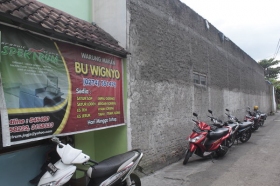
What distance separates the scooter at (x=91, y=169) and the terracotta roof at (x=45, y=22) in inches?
60.6

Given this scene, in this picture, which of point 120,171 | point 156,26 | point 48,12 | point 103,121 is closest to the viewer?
point 120,171

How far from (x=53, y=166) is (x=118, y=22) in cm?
346

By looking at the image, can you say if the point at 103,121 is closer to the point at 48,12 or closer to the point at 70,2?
the point at 48,12

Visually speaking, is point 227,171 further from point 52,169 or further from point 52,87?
point 52,87

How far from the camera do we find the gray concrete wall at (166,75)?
5715mm

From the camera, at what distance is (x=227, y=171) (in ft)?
19.0

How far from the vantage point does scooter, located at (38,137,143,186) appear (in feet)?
10.4

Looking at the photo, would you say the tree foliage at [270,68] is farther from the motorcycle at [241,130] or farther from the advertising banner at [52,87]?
the advertising banner at [52,87]

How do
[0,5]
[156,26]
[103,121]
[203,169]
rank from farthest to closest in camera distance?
[156,26] < [203,169] < [103,121] < [0,5]

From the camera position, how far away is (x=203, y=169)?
611 centimetres

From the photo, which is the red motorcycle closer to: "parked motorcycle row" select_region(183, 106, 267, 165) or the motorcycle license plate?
"parked motorcycle row" select_region(183, 106, 267, 165)

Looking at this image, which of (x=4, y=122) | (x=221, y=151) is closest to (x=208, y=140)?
(x=221, y=151)

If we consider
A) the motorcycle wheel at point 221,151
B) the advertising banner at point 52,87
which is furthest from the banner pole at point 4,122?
the motorcycle wheel at point 221,151

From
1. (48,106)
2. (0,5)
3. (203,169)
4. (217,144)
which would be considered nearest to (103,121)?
(48,106)
